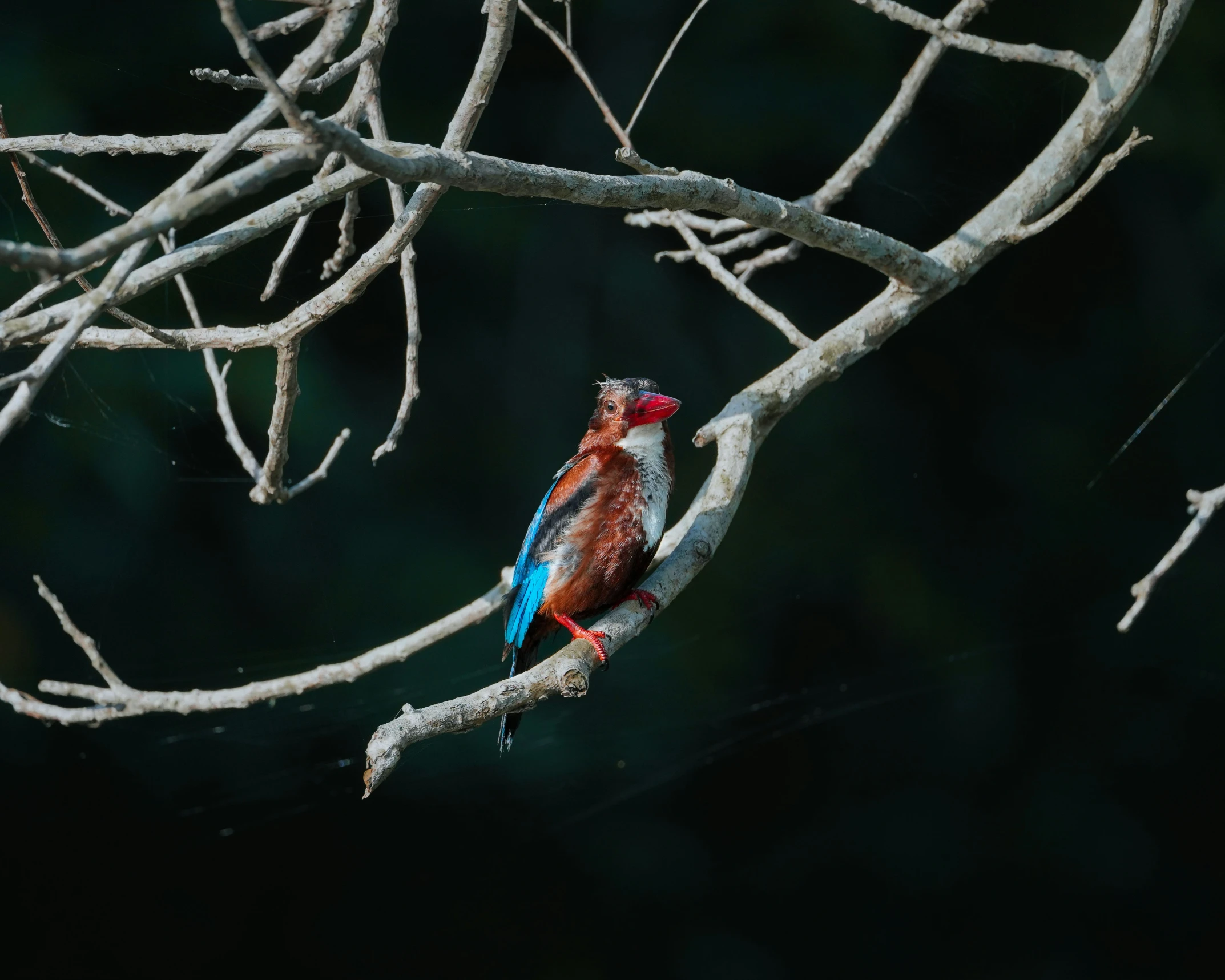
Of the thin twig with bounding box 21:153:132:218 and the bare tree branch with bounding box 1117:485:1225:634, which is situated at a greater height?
the thin twig with bounding box 21:153:132:218

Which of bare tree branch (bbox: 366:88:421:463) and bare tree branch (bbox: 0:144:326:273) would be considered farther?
bare tree branch (bbox: 366:88:421:463)

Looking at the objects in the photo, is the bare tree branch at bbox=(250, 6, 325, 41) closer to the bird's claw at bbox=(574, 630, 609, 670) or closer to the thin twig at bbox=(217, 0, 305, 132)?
the thin twig at bbox=(217, 0, 305, 132)

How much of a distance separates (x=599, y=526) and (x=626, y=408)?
11.3 inches

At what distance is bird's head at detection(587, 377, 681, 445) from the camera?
83.4 inches

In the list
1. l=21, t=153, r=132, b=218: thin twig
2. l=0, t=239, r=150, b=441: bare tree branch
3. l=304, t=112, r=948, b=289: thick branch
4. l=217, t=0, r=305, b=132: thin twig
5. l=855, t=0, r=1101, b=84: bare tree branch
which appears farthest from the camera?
l=855, t=0, r=1101, b=84: bare tree branch

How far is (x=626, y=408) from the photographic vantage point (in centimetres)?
214

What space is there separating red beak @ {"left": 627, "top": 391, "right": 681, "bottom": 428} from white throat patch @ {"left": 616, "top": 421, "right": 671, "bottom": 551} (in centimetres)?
2

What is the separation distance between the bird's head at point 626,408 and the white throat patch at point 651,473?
0.07ft

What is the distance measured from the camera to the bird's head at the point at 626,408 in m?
2.12

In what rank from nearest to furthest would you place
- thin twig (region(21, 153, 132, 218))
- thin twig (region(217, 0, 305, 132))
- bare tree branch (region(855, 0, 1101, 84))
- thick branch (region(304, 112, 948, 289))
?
thin twig (region(217, 0, 305, 132)), thick branch (region(304, 112, 948, 289)), thin twig (region(21, 153, 132, 218)), bare tree branch (region(855, 0, 1101, 84))

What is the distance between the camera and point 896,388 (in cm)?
361

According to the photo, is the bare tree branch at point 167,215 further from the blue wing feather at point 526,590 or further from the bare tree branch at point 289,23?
the blue wing feather at point 526,590

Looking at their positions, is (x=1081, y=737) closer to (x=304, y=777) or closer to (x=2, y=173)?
(x=304, y=777)

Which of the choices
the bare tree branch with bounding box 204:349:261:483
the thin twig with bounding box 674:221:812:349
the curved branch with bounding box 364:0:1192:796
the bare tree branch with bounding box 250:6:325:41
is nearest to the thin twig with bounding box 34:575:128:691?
the bare tree branch with bounding box 204:349:261:483
